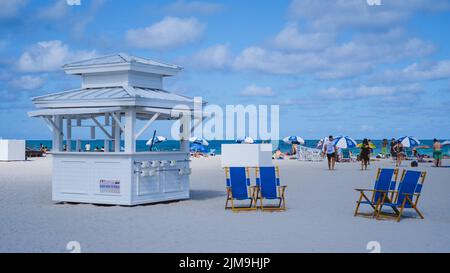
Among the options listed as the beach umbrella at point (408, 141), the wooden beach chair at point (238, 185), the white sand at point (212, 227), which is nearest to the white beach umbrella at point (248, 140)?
the beach umbrella at point (408, 141)

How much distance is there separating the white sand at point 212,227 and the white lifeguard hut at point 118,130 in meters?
0.41

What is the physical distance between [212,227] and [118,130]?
16.1ft

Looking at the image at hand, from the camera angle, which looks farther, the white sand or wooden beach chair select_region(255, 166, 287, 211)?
wooden beach chair select_region(255, 166, 287, 211)

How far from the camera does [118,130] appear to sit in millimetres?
13547

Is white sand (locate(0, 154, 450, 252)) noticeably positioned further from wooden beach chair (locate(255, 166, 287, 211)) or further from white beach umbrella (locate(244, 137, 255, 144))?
white beach umbrella (locate(244, 137, 255, 144))

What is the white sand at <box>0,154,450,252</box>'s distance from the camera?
7.79 metres

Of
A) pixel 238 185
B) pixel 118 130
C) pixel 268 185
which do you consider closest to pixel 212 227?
pixel 238 185

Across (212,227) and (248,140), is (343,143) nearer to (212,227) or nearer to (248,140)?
(248,140)

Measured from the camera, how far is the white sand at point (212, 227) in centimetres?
779

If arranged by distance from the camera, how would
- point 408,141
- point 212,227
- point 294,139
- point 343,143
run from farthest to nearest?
1. point 294,139
2. point 408,141
3. point 343,143
4. point 212,227

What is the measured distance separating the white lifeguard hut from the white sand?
41 cm

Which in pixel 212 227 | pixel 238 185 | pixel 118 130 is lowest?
pixel 212 227

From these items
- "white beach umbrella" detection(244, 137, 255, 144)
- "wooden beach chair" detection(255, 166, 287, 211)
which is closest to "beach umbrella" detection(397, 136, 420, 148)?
"white beach umbrella" detection(244, 137, 255, 144)
